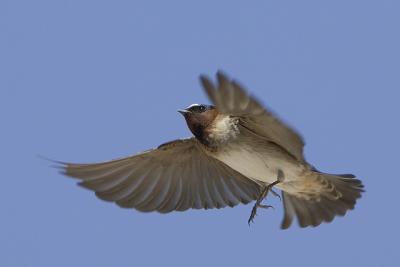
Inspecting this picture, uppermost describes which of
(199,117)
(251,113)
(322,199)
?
(199,117)

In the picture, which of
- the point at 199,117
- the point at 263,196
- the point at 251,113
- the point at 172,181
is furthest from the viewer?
the point at 172,181

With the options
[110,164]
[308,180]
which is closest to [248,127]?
[308,180]

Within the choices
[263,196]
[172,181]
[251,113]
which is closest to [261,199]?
[263,196]

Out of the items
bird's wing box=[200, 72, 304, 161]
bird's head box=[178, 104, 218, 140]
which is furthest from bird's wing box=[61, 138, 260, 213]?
bird's wing box=[200, 72, 304, 161]

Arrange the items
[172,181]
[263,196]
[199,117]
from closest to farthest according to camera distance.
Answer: [199,117] < [263,196] < [172,181]

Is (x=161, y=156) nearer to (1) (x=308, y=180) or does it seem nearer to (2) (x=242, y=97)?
(1) (x=308, y=180)

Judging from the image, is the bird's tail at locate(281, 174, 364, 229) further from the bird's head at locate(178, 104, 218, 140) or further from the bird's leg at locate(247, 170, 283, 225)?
the bird's head at locate(178, 104, 218, 140)

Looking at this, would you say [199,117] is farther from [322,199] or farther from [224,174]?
[322,199]

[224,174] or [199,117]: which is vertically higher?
[199,117]
